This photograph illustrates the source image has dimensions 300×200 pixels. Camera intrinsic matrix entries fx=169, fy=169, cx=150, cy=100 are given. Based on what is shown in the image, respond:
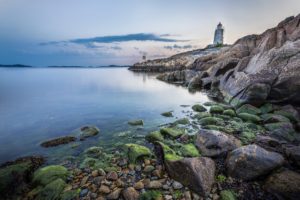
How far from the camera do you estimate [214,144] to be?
6.40 meters

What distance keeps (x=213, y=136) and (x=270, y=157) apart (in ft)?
6.48

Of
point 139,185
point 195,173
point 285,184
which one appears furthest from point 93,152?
point 285,184

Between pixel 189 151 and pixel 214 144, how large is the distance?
3.28ft

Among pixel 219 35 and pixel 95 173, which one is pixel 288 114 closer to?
pixel 95 173

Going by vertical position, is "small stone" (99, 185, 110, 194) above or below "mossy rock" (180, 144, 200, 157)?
below

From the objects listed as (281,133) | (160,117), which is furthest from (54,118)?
(281,133)

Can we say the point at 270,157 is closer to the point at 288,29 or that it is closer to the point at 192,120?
the point at 192,120

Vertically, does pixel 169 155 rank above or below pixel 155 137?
above

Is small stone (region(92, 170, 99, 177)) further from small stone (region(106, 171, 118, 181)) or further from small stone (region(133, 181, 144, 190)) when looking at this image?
small stone (region(133, 181, 144, 190))

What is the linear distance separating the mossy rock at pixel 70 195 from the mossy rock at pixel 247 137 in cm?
694

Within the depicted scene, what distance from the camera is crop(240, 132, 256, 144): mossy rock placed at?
7.68 meters

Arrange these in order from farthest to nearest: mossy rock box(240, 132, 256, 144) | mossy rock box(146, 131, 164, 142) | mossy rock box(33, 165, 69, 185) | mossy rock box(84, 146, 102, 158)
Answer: mossy rock box(146, 131, 164, 142), mossy rock box(240, 132, 256, 144), mossy rock box(84, 146, 102, 158), mossy rock box(33, 165, 69, 185)

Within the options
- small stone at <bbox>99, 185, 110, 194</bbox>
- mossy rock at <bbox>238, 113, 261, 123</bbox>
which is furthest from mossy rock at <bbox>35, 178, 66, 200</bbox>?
mossy rock at <bbox>238, 113, 261, 123</bbox>

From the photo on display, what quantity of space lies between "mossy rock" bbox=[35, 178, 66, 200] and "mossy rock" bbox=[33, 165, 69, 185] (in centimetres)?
24
